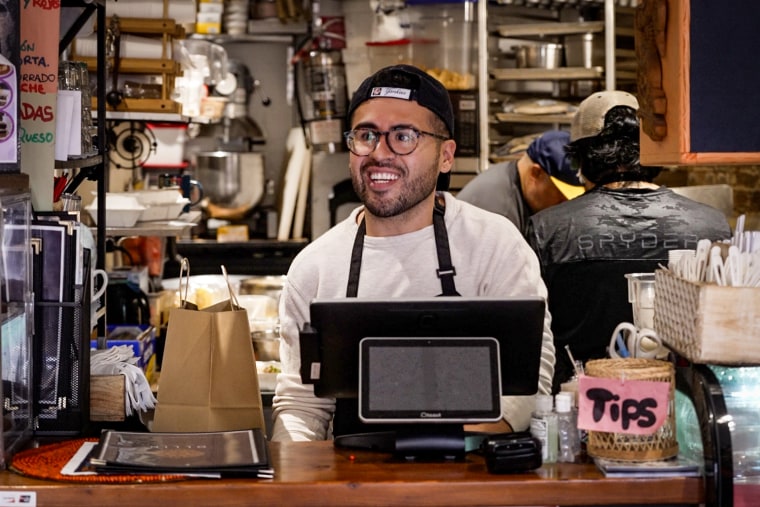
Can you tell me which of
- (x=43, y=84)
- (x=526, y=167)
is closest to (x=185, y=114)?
(x=526, y=167)

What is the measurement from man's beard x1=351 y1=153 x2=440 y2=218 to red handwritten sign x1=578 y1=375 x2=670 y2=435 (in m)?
0.85

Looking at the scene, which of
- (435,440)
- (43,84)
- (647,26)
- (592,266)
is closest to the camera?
(435,440)

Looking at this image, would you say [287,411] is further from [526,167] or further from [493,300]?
[526,167]

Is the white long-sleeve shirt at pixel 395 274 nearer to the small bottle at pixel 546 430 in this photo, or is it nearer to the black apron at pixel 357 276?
the black apron at pixel 357 276

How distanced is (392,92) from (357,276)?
511 millimetres

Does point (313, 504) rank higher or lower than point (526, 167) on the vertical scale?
lower

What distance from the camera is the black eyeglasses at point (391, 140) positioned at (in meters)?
3.02

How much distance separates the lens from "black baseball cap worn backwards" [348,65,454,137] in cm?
304

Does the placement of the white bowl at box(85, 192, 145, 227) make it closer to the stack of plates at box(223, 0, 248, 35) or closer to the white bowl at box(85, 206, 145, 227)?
the white bowl at box(85, 206, 145, 227)

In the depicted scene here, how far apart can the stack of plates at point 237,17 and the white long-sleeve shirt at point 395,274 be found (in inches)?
189

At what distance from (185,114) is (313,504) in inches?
135

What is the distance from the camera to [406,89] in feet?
9.96

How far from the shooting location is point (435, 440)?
2520mm

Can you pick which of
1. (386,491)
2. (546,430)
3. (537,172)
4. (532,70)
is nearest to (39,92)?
(386,491)
